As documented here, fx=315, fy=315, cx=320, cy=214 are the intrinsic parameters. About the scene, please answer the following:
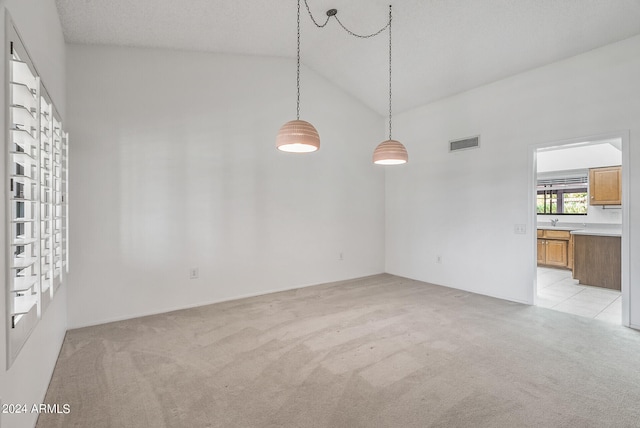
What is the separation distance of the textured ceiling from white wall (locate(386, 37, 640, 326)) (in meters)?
0.28

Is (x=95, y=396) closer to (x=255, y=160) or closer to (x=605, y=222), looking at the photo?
(x=255, y=160)

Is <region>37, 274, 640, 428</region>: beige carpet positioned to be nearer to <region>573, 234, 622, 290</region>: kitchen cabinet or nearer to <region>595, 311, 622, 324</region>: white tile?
<region>595, 311, 622, 324</region>: white tile

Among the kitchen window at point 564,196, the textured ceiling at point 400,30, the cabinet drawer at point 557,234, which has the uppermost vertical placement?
the textured ceiling at point 400,30

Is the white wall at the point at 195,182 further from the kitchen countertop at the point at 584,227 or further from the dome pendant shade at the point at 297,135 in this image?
the kitchen countertop at the point at 584,227

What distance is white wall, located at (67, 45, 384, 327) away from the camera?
3564 mm

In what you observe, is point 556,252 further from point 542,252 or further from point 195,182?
point 195,182

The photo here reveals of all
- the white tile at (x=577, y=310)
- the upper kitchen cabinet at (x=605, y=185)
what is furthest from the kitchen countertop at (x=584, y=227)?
the white tile at (x=577, y=310)

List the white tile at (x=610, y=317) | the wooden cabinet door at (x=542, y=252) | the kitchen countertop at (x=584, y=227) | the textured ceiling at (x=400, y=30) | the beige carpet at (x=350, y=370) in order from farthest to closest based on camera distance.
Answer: the wooden cabinet door at (x=542, y=252), the kitchen countertop at (x=584, y=227), the white tile at (x=610, y=317), the textured ceiling at (x=400, y=30), the beige carpet at (x=350, y=370)

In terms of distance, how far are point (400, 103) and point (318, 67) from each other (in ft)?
5.22

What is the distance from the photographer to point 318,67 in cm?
515

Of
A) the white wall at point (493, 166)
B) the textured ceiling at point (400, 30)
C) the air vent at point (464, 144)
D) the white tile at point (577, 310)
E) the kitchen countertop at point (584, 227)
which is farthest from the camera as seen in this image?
the kitchen countertop at point (584, 227)

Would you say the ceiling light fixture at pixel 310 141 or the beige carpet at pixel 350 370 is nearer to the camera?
the beige carpet at pixel 350 370

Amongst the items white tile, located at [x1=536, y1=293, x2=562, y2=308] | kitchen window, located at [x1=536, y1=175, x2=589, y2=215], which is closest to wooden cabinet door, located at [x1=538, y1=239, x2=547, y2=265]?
kitchen window, located at [x1=536, y1=175, x2=589, y2=215]

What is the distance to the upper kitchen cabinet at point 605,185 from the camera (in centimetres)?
566
